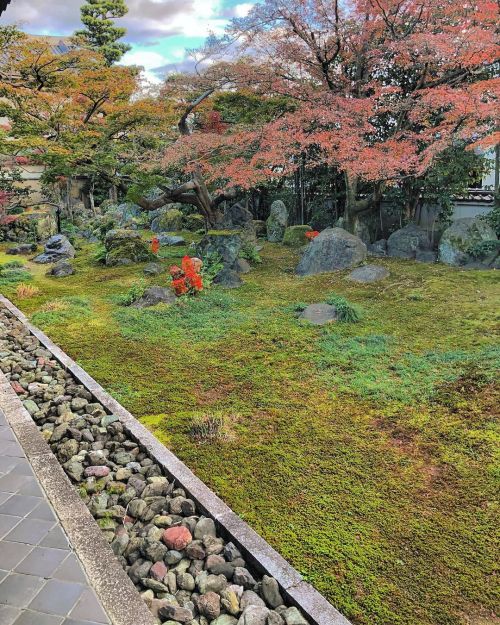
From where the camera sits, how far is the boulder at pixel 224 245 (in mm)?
9602

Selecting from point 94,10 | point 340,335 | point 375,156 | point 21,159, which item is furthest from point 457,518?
point 94,10

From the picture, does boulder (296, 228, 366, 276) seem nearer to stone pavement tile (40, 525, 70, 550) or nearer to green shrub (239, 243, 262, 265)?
green shrub (239, 243, 262, 265)

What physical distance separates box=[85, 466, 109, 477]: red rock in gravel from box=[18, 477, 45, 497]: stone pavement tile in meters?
0.34

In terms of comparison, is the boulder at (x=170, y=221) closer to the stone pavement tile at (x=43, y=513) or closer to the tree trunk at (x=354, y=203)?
the tree trunk at (x=354, y=203)

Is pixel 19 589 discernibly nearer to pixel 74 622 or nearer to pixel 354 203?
pixel 74 622

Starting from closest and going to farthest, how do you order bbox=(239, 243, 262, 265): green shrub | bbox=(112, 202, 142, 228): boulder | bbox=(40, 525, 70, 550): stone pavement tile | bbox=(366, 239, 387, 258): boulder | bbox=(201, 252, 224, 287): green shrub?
1. bbox=(40, 525, 70, 550): stone pavement tile
2. bbox=(201, 252, 224, 287): green shrub
3. bbox=(239, 243, 262, 265): green shrub
4. bbox=(366, 239, 387, 258): boulder
5. bbox=(112, 202, 142, 228): boulder

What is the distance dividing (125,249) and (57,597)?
10.1 m

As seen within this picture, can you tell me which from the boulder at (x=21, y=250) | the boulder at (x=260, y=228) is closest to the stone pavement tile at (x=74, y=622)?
the boulder at (x=21, y=250)

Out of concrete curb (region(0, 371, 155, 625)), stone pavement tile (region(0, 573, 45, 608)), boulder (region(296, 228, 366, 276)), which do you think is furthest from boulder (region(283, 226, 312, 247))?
stone pavement tile (region(0, 573, 45, 608))

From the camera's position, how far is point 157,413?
421cm

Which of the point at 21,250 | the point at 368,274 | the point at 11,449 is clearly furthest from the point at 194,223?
the point at 11,449

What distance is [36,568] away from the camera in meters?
2.32

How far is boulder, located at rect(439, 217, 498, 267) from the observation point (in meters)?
9.59

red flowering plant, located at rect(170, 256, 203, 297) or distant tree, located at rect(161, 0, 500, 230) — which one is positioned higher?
distant tree, located at rect(161, 0, 500, 230)
